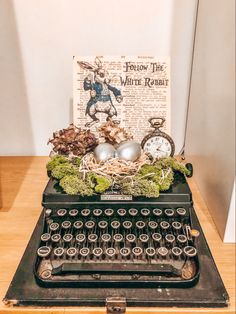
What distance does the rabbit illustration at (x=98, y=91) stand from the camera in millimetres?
968

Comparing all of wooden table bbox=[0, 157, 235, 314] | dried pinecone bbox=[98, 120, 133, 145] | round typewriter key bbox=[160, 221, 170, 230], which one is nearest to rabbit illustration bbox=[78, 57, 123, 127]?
A: dried pinecone bbox=[98, 120, 133, 145]

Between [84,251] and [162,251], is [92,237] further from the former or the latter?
[162,251]

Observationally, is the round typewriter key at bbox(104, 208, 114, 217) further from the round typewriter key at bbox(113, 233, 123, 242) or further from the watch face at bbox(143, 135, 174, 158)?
the watch face at bbox(143, 135, 174, 158)

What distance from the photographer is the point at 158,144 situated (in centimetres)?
93

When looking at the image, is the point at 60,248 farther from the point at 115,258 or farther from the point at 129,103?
the point at 129,103

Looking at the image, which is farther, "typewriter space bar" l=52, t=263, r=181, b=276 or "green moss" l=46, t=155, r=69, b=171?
"green moss" l=46, t=155, r=69, b=171

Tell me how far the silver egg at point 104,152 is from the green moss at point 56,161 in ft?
0.31

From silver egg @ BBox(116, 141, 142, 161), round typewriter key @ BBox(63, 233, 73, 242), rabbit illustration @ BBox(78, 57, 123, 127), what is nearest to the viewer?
round typewriter key @ BBox(63, 233, 73, 242)

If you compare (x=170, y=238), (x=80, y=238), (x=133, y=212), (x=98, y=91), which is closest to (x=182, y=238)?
(x=170, y=238)

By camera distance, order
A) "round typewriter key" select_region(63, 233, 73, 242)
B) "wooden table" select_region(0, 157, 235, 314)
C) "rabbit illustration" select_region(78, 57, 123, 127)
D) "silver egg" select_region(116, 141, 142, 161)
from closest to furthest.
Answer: "wooden table" select_region(0, 157, 235, 314) → "round typewriter key" select_region(63, 233, 73, 242) → "silver egg" select_region(116, 141, 142, 161) → "rabbit illustration" select_region(78, 57, 123, 127)

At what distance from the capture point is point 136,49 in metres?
1.11

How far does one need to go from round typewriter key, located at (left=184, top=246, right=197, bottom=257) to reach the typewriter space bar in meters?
0.04

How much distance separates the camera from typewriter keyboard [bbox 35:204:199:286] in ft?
2.11

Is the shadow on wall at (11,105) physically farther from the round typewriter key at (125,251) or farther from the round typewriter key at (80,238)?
the round typewriter key at (125,251)
